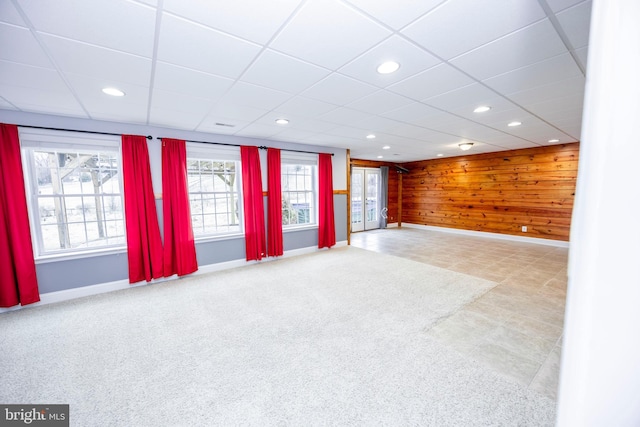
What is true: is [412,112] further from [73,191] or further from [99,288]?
[99,288]

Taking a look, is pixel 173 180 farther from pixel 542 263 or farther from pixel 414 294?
pixel 542 263

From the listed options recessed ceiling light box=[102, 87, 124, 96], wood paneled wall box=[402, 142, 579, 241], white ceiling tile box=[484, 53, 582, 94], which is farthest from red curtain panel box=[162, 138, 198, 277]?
wood paneled wall box=[402, 142, 579, 241]

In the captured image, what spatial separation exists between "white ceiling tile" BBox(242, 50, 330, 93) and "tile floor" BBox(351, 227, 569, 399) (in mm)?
2548

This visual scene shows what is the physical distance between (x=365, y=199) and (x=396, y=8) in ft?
22.2

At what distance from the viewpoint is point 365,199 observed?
7.98 m

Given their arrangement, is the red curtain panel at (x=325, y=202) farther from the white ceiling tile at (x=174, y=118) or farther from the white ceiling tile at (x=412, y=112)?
the white ceiling tile at (x=174, y=118)

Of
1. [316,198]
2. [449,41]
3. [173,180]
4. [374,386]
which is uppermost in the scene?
[449,41]

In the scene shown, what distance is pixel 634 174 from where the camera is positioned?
1.40 ft

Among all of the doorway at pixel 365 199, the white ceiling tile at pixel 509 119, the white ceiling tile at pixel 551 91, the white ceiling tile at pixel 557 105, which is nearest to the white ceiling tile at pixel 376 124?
the white ceiling tile at pixel 509 119

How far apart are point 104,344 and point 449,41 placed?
3.66m

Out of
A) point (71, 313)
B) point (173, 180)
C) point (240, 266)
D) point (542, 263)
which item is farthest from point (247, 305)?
point (542, 263)

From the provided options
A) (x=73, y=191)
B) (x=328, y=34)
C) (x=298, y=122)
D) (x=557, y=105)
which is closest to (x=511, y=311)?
(x=557, y=105)

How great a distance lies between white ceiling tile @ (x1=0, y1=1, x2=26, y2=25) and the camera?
49.7 inches

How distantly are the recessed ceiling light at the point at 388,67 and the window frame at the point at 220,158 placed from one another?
302 cm
